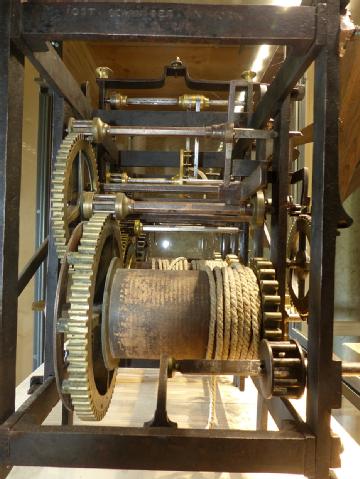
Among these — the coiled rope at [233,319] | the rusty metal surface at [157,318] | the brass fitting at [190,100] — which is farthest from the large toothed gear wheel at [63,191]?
the brass fitting at [190,100]

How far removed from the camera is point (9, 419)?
95 cm

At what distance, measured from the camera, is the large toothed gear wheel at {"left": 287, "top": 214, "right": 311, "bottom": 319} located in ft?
5.23

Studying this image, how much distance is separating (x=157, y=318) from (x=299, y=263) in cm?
75

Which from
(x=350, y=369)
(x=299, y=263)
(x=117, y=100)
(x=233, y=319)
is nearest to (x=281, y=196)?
(x=299, y=263)

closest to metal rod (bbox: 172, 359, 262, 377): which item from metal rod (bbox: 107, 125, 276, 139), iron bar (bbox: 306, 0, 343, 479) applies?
iron bar (bbox: 306, 0, 343, 479)

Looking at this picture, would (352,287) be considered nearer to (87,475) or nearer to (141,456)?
(87,475)

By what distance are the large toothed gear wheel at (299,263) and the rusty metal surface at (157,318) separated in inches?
23.4

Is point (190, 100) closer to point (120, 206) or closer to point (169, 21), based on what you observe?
point (120, 206)

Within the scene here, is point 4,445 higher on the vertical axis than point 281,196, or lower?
lower

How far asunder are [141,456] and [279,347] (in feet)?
1.43

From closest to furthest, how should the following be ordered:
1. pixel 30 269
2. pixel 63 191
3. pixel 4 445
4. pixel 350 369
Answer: pixel 4 445
pixel 350 369
pixel 63 191
pixel 30 269

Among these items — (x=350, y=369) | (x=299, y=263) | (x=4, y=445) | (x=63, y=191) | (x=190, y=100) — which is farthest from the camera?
(x=190, y=100)

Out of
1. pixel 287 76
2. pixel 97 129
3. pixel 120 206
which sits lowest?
pixel 120 206

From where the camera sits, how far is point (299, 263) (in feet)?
5.31
